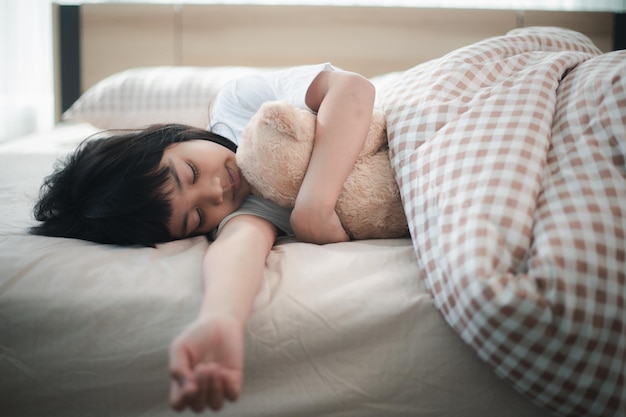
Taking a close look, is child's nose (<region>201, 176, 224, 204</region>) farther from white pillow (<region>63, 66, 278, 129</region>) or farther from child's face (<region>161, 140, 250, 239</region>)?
white pillow (<region>63, 66, 278, 129</region>)

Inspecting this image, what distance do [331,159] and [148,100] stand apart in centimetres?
120

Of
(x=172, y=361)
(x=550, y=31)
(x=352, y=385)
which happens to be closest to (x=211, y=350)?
(x=172, y=361)

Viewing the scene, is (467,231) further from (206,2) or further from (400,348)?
(206,2)

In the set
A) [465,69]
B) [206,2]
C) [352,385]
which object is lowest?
[352,385]

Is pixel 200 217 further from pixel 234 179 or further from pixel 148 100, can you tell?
pixel 148 100

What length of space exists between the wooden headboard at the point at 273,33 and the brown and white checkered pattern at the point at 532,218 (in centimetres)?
149

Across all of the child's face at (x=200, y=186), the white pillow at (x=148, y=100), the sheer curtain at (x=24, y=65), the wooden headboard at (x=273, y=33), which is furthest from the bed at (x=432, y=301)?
the sheer curtain at (x=24, y=65)

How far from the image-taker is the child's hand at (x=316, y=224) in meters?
0.84

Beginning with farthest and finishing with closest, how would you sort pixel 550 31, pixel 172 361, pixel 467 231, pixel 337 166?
1. pixel 550 31
2. pixel 337 166
3. pixel 467 231
4. pixel 172 361

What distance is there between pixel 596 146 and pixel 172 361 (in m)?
0.59

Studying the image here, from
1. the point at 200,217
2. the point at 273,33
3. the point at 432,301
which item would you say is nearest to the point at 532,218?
the point at 432,301

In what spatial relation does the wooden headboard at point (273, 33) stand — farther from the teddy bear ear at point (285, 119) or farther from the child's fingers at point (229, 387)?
the child's fingers at point (229, 387)

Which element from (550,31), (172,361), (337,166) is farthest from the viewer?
(550,31)

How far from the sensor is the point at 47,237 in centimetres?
88
